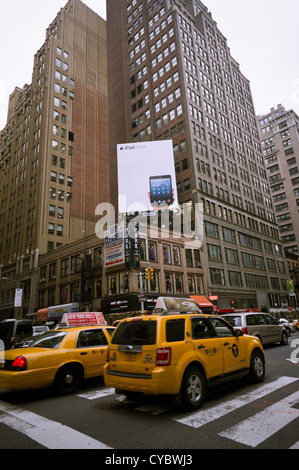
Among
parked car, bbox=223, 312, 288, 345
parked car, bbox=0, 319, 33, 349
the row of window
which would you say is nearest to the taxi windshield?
parked car, bbox=223, 312, 288, 345

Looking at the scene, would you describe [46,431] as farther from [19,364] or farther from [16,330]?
[16,330]

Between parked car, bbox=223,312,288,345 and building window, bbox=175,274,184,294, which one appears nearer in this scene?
parked car, bbox=223,312,288,345

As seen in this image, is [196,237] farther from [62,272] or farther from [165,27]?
[165,27]

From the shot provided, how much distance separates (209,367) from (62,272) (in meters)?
37.6

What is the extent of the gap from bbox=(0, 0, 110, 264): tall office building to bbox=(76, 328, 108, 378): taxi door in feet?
139

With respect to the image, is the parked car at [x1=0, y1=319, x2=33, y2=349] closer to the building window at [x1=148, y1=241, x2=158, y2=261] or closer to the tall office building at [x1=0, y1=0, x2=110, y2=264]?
the building window at [x1=148, y1=241, x2=158, y2=261]

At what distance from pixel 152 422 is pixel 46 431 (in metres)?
1.64

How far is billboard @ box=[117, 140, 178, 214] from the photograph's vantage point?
33781 mm

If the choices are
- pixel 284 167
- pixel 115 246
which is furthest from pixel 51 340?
pixel 284 167

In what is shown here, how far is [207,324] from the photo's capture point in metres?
6.26

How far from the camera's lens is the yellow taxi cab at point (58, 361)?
6.23 metres

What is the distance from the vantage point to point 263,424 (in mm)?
4336

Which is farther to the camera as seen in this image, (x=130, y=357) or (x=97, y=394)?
(x=97, y=394)
